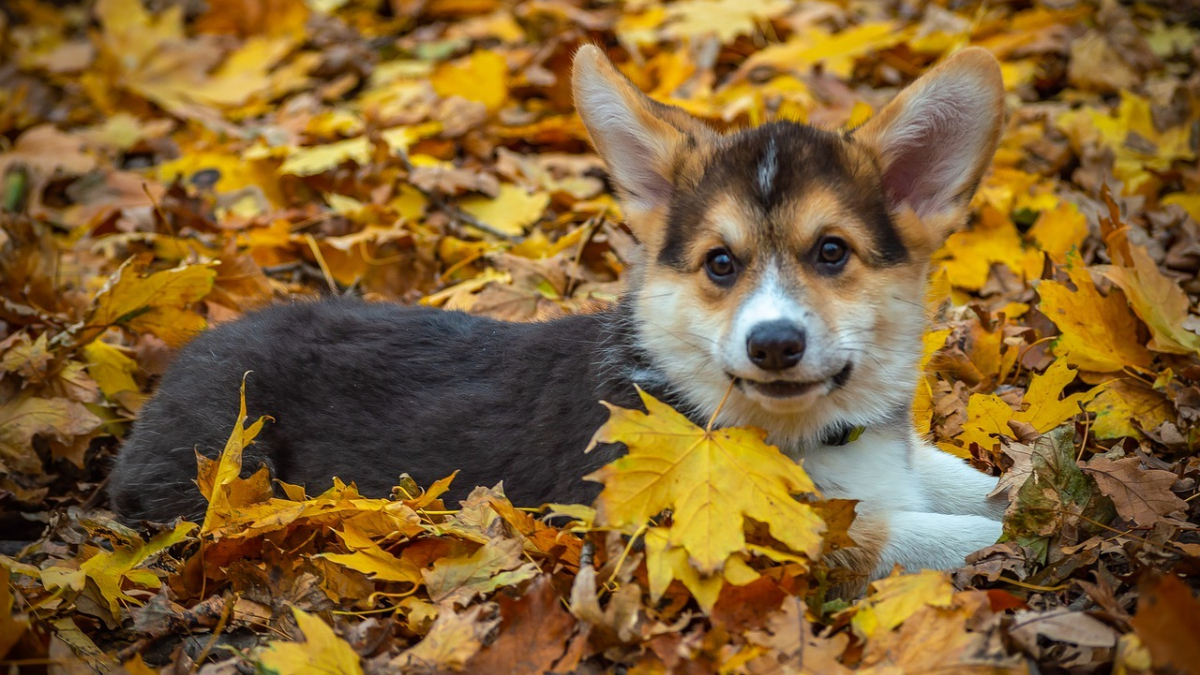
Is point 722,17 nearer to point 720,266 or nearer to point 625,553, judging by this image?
point 720,266

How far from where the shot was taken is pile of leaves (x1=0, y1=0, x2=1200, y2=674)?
3.14 m

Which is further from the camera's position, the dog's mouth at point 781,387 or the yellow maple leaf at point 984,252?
the yellow maple leaf at point 984,252

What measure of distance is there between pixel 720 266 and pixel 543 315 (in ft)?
5.81

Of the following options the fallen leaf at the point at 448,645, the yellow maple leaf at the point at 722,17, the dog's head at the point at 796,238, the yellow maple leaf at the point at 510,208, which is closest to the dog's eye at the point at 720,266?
the dog's head at the point at 796,238

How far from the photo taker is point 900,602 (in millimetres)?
3078

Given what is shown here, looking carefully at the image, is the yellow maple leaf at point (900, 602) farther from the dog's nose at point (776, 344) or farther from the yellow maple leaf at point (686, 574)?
the dog's nose at point (776, 344)

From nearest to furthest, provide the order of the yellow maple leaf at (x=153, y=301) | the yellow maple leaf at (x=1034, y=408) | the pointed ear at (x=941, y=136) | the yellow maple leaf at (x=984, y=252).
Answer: the pointed ear at (x=941, y=136)
the yellow maple leaf at (x=1034, y=408)
the yellow maple leaf at (x=153, y=301)
the yellow maple leaf at (x=984, y=252)

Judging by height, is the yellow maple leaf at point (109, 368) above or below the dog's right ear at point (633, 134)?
below

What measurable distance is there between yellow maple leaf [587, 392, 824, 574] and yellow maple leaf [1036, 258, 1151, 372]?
173 cm

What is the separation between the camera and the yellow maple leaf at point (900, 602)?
9.94ft

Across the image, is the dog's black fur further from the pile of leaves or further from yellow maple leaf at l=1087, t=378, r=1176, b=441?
yellow maple leaf at l=1087, t=378, r=1176, b=441

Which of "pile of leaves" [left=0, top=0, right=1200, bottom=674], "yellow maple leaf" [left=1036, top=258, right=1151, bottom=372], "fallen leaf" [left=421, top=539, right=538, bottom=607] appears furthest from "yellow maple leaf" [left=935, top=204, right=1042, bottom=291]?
"fallen leaf" [left=421, top=539, right=538, bottom=607]

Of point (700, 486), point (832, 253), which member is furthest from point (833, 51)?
point (700, 486)

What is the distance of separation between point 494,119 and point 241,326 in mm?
3173
